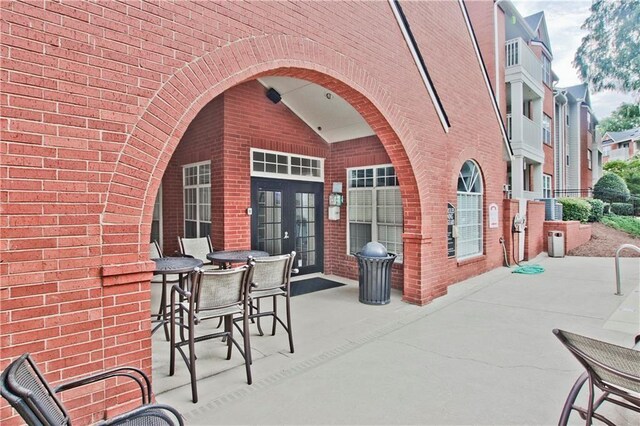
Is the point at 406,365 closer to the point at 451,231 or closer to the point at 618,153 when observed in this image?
the point at 451,231

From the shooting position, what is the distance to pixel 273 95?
7.18 metres

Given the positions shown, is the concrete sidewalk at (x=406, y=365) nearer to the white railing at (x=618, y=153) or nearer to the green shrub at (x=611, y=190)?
the green shrub at (x=611, y=190)

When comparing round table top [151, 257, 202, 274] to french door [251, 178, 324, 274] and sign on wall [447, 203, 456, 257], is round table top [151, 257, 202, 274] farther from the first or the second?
sign on wall [447, 203, 456, 257]

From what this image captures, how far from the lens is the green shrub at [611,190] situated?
66.2 feet

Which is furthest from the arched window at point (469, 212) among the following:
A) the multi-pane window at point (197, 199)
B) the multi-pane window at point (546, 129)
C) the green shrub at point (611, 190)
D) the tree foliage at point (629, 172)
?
the tree foliage at point (629, 172)

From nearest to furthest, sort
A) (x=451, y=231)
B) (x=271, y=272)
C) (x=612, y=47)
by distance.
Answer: (x=271, y=272), (x=451, y=231), (x=612, y=47)

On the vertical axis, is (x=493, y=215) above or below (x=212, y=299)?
above

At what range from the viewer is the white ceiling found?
6.96 meters

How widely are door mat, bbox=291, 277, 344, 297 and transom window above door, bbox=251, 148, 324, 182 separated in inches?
92.8

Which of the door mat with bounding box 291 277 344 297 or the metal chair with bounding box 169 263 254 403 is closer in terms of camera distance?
the metal chair with bounding box 169 263 254 403

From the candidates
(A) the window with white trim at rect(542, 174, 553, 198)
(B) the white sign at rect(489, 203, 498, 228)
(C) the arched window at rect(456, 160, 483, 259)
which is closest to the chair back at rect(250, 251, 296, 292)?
(C) the arched window at rect(456, 160, 483, 259)

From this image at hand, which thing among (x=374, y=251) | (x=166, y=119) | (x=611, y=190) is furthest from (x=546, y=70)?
(x=166, y=119)

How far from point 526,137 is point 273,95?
35.4ft

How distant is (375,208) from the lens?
25.8 ft
